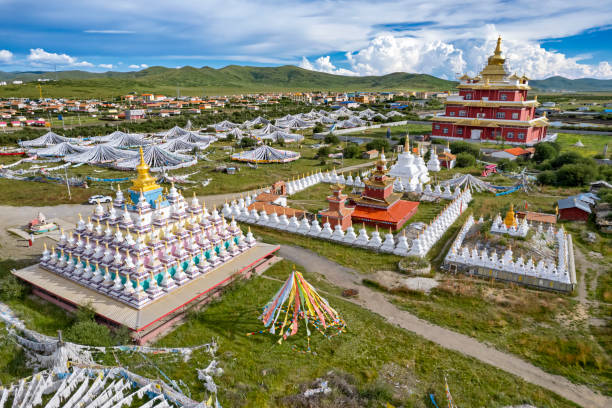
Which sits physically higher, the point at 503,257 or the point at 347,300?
the point at 503,257

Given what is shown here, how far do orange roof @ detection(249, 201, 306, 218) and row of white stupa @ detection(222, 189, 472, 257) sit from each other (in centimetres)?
31

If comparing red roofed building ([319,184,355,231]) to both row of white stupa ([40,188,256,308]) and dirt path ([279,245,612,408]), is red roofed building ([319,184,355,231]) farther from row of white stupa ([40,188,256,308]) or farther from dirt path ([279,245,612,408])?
row of white stupa ([40,188,256,308])

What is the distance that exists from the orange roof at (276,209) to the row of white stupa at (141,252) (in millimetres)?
7288

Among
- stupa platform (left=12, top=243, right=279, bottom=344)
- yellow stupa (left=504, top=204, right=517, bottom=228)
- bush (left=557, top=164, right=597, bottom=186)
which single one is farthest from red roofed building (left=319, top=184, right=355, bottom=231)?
bush (left=557, top=164, right=597, bottom=186)

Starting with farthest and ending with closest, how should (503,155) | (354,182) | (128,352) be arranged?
(503,155) < (354,182) < (128,352)

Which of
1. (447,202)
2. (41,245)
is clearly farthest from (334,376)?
(447,202)

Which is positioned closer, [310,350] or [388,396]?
[388,396]

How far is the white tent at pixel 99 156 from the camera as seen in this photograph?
129ft

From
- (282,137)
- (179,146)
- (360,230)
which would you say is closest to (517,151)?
(360,230)

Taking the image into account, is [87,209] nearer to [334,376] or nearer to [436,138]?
[334,376]

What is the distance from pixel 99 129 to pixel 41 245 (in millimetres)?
49517

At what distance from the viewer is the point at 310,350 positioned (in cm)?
1185

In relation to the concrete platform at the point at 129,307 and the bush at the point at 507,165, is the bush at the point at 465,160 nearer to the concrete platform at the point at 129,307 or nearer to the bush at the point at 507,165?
the bush at the point at 507,165

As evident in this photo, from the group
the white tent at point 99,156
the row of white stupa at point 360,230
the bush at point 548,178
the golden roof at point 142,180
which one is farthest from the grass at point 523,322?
the white tent at point 99,156
